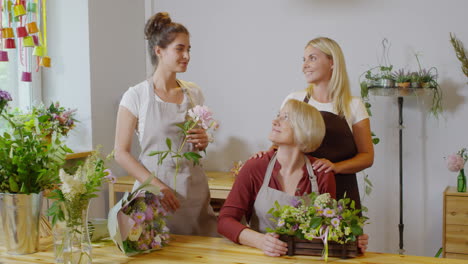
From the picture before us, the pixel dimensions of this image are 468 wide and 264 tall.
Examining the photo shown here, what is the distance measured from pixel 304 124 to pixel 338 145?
52cm

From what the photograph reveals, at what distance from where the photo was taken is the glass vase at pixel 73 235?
1716 millimetres

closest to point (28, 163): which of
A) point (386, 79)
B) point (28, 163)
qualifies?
point (28, 163)

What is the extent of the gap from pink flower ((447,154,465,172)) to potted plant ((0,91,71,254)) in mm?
2686

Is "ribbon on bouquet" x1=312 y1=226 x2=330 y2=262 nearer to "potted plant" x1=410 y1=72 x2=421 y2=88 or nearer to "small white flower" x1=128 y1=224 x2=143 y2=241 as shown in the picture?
"small white flower" x1=128 y1=224 x2=143 y2=241

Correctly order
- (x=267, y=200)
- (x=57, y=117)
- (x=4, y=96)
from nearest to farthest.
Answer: (x=267, y=200)
(x=4, y=96)
(x=57, y=117)

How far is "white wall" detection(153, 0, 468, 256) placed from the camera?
13.1 feet

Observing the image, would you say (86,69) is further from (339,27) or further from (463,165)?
(463,165)

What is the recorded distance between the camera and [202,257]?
6.21 ft

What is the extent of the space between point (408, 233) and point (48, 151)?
2992 millimetres

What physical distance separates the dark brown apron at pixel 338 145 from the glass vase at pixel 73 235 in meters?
1.20

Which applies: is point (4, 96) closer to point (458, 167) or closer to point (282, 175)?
point (282, 175)

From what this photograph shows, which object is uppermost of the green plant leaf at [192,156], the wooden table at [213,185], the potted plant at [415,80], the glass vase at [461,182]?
the potted plant at [415,80]

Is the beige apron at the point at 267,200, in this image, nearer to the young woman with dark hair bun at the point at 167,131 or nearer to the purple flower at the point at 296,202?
the purple flower at the point at 296,202

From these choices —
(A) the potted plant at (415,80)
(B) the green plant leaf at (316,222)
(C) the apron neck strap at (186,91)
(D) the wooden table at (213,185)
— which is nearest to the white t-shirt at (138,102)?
(C) the apron neck strap at (186,91)
